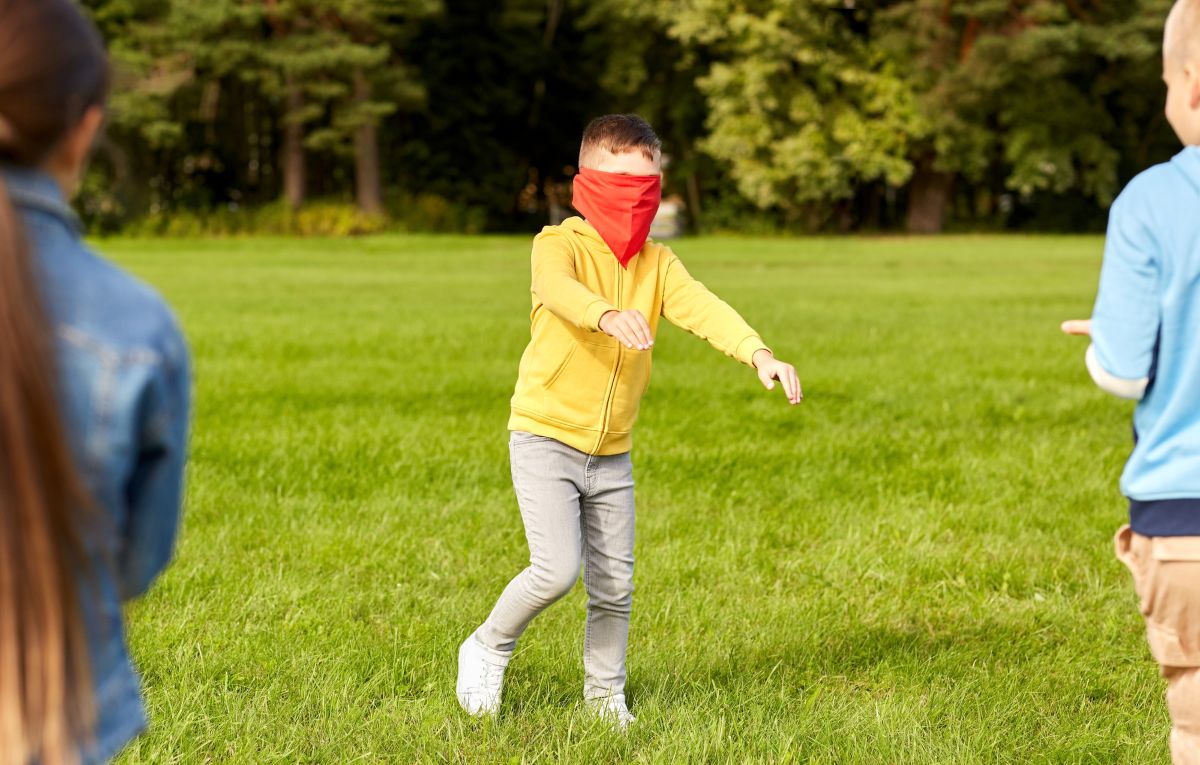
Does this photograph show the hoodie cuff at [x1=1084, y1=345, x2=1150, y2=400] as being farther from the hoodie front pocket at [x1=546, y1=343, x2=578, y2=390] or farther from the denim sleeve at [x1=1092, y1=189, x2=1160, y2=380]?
the hoodie front pocket at [x1=546, y1=343, x2=578, y2=390]

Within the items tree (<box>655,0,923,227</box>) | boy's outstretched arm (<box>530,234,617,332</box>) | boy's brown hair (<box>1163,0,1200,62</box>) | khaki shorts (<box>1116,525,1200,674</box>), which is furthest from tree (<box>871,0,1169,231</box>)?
khaki shorts (<box>1116,525,1200,674</box>)

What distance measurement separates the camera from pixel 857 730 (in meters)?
3.50

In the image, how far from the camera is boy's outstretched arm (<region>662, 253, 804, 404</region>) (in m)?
3.19

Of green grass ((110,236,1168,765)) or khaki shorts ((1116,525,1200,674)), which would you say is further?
green grass ((110,236,1168,765))

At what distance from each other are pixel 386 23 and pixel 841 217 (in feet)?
57.8

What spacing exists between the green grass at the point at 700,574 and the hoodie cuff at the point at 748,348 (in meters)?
1.00

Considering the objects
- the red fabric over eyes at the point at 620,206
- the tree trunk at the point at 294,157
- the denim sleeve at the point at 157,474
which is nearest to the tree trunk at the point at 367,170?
the tree trunk at the point at 294,157

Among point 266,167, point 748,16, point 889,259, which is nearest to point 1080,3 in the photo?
point 748,16

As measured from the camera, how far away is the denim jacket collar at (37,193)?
57.6 inches

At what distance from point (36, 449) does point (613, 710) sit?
7.79 feet

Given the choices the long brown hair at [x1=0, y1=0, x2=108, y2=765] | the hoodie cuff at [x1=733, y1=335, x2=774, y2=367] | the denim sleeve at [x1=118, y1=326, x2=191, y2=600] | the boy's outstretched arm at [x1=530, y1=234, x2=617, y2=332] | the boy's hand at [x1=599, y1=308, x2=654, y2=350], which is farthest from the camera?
the hoodie cuff at [x1=733, y1=335, x2=774, y2=367]

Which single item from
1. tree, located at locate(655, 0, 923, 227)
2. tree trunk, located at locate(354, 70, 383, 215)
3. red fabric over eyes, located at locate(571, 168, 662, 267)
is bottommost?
tree trunk, located at locate(354, 70, 383, 215)

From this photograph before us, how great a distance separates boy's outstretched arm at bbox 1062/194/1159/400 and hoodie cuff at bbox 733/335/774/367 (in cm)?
104

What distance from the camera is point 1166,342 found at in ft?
7.36
